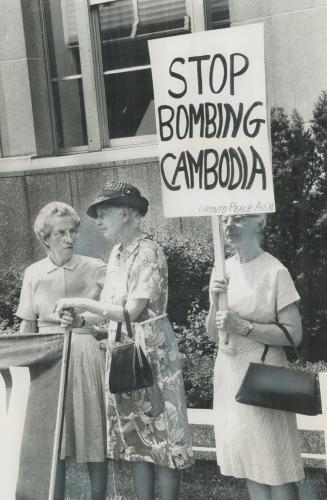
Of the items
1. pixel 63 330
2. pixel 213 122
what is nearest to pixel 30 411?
pixel 63 330

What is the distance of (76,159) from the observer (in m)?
4.84

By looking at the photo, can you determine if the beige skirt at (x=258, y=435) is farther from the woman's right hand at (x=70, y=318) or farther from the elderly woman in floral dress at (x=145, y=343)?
the woman's right hand at (x=70, y=318)

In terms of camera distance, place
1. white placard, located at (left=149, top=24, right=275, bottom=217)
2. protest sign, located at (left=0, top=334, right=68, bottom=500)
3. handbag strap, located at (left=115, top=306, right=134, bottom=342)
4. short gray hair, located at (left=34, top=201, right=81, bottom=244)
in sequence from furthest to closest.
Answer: short gray hair, located at (left=34, top=201, right=81, bottom=244)
protest sign, located at (left=0, top=334, right=68, bottom=500)
handbag strap, located at (left=115, top=306, right=134, bottom=342)
white placard, located at (left=149, top=24, right=275, bottom=217)

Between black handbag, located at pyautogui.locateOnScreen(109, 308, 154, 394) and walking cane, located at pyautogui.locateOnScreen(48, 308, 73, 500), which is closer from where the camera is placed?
black handbag, located at pyautogui.locateOnScreen(109, 308, 154, 394)

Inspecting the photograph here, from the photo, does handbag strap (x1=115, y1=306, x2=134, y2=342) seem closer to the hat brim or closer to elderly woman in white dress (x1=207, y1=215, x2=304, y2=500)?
elderly woman in white dress (x1=207, y1=215, x2=304, y2=500)

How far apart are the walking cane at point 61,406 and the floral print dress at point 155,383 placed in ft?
0.77

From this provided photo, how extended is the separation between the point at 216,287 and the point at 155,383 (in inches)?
22.9

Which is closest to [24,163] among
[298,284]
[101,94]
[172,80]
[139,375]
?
[101,94]

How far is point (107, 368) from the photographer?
4.62 m

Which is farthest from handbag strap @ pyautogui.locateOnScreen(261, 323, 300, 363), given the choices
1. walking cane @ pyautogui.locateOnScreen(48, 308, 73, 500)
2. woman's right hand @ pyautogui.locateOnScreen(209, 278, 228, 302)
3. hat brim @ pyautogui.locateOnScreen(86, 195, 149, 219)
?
walking cane @ pyautogui.locateOnScreen(48, 308, 73, 500)

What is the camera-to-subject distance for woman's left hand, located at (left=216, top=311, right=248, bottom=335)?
170 inches

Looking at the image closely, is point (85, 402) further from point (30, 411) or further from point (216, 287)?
point (216, 287)

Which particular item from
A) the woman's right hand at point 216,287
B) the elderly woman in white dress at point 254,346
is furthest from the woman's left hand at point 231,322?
the woman's right hand at point 216,287

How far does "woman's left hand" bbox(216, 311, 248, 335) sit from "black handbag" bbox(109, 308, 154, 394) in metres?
0.44
